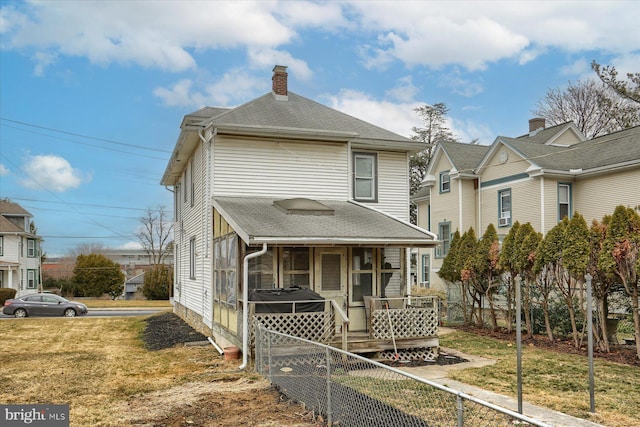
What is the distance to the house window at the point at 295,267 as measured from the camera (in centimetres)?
1354

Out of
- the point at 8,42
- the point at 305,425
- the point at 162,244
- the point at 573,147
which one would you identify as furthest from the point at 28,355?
the point at 162,244

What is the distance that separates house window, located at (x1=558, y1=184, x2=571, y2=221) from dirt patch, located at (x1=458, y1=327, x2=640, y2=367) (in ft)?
28.2

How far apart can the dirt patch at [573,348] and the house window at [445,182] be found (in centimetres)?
1300

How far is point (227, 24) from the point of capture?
766 inches

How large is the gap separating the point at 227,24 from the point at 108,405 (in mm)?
14550

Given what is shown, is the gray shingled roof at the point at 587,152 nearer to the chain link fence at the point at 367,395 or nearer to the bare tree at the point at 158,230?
the chain link fence at the point at 367,395

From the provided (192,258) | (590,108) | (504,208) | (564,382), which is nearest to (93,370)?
(192,258)

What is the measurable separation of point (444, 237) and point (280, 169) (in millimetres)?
16294

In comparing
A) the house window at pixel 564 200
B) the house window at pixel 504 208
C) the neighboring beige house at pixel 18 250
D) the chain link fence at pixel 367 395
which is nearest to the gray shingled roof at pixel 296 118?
the chain link fence at pixel 367 395

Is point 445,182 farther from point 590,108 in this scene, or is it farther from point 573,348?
point 590,108

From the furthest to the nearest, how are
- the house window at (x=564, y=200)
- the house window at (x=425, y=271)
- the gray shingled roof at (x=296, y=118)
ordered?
1. the house window at (x=425, y=271)
2. the house window at (x=564, y=200)
3. the gray shingled roof at (x=296, y=118)

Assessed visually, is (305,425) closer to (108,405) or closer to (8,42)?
(108,405)

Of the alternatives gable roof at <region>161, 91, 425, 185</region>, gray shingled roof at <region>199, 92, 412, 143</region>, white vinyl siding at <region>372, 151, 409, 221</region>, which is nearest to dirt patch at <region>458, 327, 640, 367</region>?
white vinyl siding at <region>372, 151, 409, 221</region>

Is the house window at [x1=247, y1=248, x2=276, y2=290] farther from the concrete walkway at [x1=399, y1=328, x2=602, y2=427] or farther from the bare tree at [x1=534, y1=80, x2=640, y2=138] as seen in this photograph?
the bare tree at [x1=534, y1=80, x2=640, y2=138]
